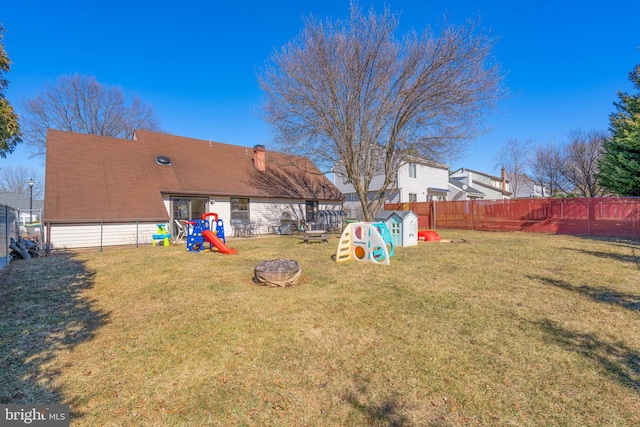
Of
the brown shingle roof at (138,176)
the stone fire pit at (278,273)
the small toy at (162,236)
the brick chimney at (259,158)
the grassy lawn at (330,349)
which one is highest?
the brick chimney at (259,158)

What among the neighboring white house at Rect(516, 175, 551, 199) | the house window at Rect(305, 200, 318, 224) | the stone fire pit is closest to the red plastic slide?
the stone fire pit

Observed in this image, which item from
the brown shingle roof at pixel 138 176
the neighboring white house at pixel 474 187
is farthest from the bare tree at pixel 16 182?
the neighboring white house at pixel 474 187

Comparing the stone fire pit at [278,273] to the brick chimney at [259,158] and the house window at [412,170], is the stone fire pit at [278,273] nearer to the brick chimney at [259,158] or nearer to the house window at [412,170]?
the brick chimney at [259,158]

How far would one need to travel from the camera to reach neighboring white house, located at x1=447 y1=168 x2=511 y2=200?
3089 centimetres

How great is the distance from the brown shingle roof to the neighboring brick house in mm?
32

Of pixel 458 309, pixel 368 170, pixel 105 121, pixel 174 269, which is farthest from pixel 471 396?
pixel 105 121

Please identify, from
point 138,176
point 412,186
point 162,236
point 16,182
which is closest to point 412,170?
point 412,186

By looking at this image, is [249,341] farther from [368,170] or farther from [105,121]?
[105,121]

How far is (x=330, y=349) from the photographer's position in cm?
330

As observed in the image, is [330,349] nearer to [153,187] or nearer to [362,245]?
[362,245]

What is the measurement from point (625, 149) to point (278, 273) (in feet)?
67.7

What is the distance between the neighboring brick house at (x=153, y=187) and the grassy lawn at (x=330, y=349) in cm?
582

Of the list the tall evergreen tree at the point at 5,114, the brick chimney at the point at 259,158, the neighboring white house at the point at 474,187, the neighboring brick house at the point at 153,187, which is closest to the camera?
the tall evergreen tree at the point at 5,114

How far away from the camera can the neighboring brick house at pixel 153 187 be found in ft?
38.1
